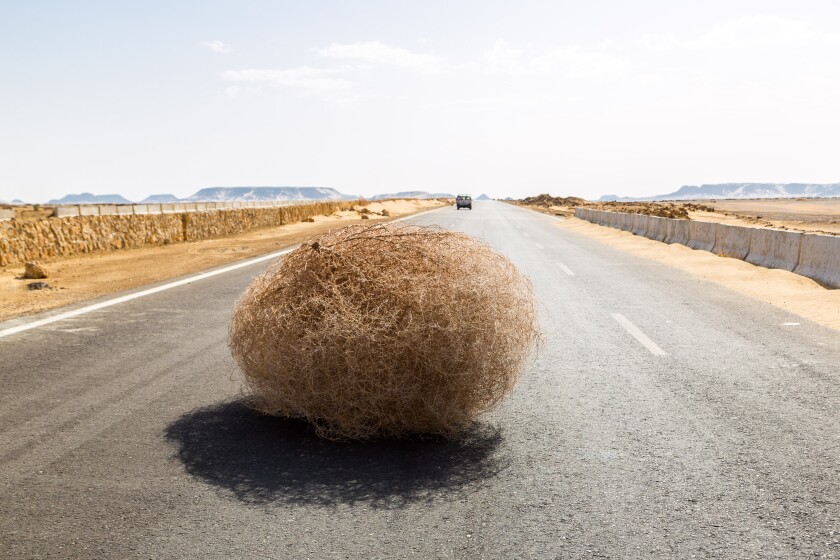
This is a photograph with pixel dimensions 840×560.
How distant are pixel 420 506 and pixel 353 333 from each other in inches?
42.6

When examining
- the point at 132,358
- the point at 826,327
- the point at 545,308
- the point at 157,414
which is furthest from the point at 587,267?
the point at 157,414

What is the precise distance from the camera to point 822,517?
3.32 meters

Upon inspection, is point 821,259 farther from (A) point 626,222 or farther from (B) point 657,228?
(A) point 626,222

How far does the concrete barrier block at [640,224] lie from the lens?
91.5 feet

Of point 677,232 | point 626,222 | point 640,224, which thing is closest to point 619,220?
point 626,222

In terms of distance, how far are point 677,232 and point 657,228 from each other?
2703 mm

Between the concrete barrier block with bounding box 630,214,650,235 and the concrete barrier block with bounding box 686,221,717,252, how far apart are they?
6.00m

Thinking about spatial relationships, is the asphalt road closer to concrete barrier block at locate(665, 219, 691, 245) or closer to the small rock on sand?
the small rock on sand

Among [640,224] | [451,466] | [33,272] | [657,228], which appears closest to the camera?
[451,466]

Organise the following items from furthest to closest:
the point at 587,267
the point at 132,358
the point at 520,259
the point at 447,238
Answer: the point at 520,259, the point at 587,267, the point at 132,358, the point at 447,238

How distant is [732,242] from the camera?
58.5ft

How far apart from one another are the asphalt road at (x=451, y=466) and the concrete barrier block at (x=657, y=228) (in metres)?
18.6

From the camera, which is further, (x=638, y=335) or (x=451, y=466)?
(x=638, y=335)

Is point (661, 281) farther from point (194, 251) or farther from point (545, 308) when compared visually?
point (194, 251)
